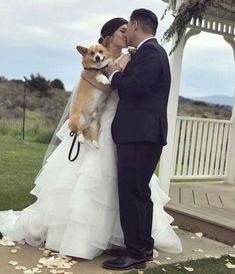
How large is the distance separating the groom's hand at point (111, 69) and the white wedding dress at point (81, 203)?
0.22m

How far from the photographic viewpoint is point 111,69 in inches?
158

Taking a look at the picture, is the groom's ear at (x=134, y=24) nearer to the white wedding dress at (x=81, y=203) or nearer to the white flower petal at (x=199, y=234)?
the white wedding dress at (x=81, y=203)

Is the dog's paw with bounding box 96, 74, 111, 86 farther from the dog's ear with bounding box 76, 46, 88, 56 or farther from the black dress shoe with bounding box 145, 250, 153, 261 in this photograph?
the black dress shoe with bounding box 145, 250, 153, 261

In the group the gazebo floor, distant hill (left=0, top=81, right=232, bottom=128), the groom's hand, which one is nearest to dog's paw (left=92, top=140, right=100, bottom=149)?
the groom's hand

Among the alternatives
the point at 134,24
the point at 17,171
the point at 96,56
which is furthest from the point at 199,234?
the point at 17,171

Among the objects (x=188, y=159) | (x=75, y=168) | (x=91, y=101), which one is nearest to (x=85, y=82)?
(x=91, y=101)

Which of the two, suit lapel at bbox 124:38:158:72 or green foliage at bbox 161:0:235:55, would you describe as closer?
suit lapel at bbox 124:38:158:72

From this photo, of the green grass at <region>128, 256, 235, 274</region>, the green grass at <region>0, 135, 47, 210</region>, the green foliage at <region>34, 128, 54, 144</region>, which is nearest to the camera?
the green grass at <region>128, 256, 235, 274</region>

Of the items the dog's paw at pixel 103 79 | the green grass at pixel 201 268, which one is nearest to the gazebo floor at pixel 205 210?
the green grass at pixel 201 268

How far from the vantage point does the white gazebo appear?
20.7 ft

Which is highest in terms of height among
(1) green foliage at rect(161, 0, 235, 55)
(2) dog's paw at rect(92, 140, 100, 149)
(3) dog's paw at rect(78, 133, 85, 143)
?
(1) green foliage at rect(161, 0, 235, 55)

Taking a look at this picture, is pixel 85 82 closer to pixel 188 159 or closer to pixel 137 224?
pixel 137 224

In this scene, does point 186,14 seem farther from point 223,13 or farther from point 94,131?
point 94,131

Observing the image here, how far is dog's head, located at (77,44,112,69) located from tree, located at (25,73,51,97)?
58.4 ft
